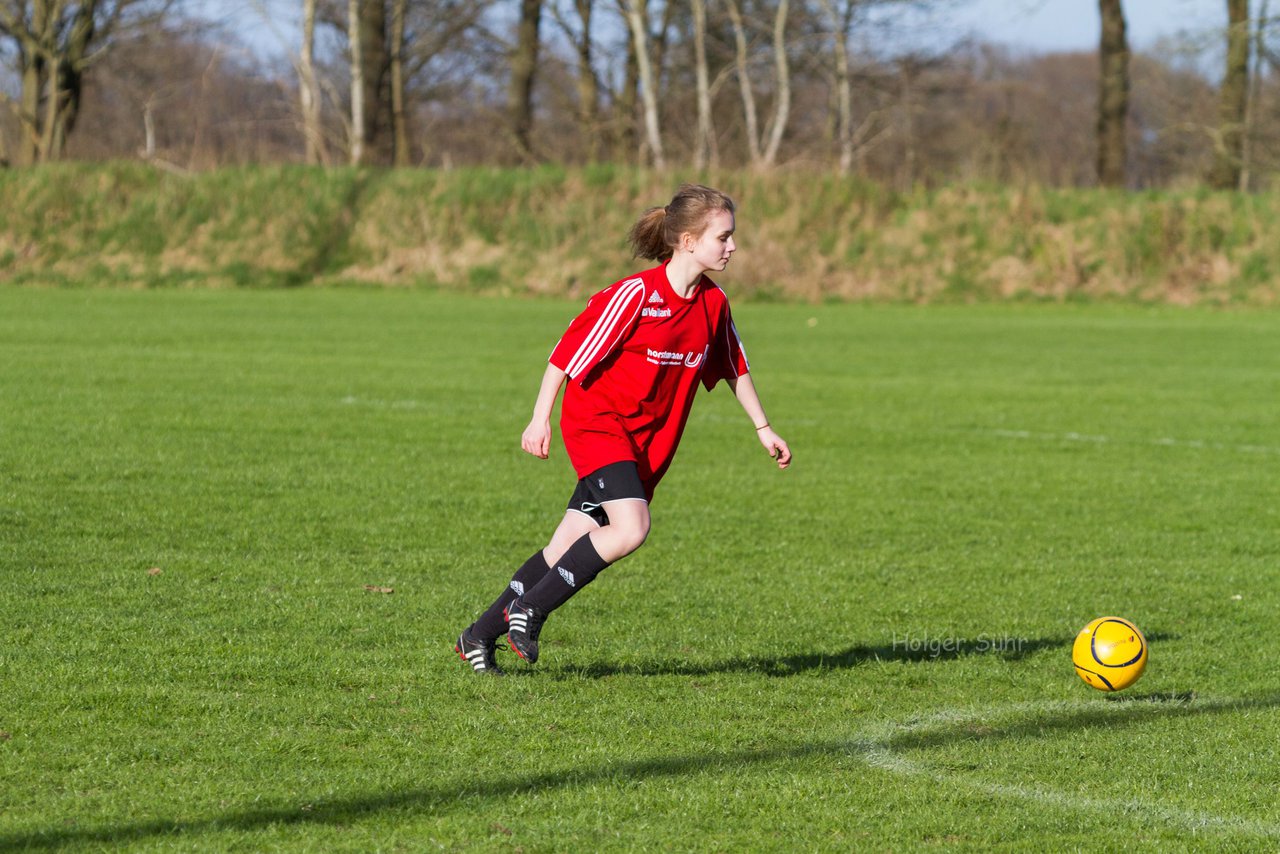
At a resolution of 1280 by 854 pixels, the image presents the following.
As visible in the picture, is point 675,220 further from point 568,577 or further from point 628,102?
point 628,102

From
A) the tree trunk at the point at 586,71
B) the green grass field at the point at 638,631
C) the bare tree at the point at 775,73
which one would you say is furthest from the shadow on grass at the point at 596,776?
the tree trunk at the point at 586,71

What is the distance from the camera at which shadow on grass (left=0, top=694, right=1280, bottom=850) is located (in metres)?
3.50

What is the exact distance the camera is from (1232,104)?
1485 inches

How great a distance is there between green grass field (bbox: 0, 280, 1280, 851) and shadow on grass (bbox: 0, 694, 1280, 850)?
2 centimetres

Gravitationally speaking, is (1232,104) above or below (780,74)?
below

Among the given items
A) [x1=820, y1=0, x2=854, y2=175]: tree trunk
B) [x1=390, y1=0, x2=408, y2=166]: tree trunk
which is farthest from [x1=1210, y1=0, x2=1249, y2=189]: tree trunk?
[x1=390, y1=0, x2=408, y2=166]: tree trunk

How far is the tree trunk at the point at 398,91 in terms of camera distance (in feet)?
155

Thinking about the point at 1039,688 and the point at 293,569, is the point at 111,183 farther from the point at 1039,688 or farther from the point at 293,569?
the point at 1039,688

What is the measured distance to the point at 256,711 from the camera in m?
4.57

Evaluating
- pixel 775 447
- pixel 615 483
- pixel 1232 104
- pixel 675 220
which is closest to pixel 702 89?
pixel 1232 104

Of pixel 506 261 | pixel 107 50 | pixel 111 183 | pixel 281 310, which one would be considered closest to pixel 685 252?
pixel 281 310

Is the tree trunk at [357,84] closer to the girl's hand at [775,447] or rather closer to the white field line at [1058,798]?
the girl's hand at [775,447]

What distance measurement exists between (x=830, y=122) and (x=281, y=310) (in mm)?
28551

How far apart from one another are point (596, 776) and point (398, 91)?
158ft
